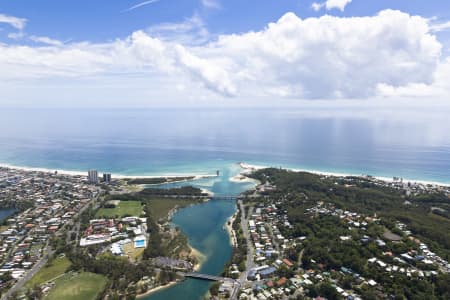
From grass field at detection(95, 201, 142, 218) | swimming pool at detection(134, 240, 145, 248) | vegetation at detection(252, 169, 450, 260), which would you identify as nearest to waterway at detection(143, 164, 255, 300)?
swimming pool at detection(134, 240, 145, 248)

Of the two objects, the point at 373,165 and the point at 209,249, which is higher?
the point at 373,165

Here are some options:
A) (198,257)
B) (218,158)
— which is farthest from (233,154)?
(198,257)

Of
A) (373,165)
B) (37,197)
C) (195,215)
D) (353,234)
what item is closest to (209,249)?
(195,215)

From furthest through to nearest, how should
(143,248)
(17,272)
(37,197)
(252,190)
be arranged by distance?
(252,190)
(37,197)
(143,248)
(17,272)

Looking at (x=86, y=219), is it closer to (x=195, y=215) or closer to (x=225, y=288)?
(x=195, y=215)

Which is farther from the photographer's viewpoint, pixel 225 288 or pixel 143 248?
pixel 143 248

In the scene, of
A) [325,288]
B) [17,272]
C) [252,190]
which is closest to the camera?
[325,288]

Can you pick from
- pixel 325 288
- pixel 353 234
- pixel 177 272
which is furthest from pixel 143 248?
pixel 353 234
